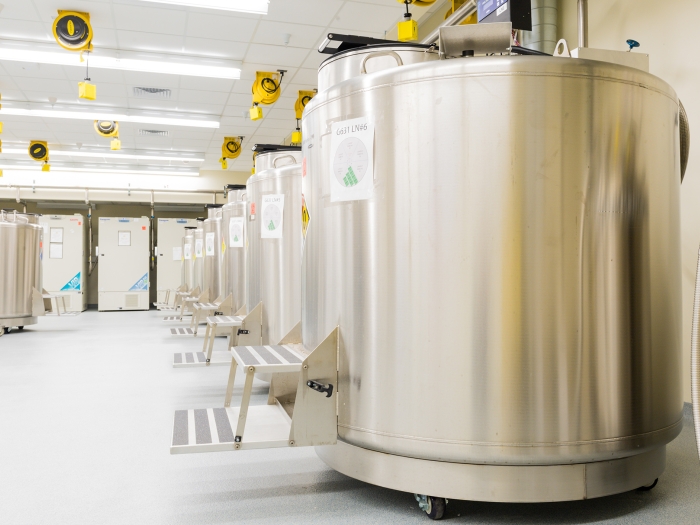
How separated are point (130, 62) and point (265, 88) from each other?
1678 mm

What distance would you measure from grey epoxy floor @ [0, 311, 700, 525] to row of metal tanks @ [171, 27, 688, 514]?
0.47ft

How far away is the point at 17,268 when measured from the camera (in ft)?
25.3

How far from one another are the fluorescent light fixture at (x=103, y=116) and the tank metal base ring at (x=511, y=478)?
8.69 metres

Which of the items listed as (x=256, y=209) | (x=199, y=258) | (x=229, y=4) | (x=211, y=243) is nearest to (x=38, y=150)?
(x=199, y=258)

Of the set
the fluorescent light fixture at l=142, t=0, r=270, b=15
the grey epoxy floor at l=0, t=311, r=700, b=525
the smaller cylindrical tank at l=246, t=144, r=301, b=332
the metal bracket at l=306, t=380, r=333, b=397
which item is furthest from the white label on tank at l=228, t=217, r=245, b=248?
the metal bracket at l=306, t=380, r=333, b=397

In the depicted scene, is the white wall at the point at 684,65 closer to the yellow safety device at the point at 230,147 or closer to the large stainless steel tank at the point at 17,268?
the large stainless steel tank at the point at 17,268

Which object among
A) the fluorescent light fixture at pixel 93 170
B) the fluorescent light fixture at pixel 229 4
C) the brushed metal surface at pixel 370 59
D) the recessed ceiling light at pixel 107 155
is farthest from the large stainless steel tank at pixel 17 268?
the brushed metal surface at pixel 370 59

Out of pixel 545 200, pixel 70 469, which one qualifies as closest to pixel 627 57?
pixel 545 200

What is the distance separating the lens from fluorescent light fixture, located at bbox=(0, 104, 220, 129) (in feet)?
29.3

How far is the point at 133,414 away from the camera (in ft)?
11.1

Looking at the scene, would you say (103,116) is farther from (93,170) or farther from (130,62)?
(93,170)

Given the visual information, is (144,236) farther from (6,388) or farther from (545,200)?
(545,200)

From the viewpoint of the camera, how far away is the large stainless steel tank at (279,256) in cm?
356

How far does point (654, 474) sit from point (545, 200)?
1.07 m
